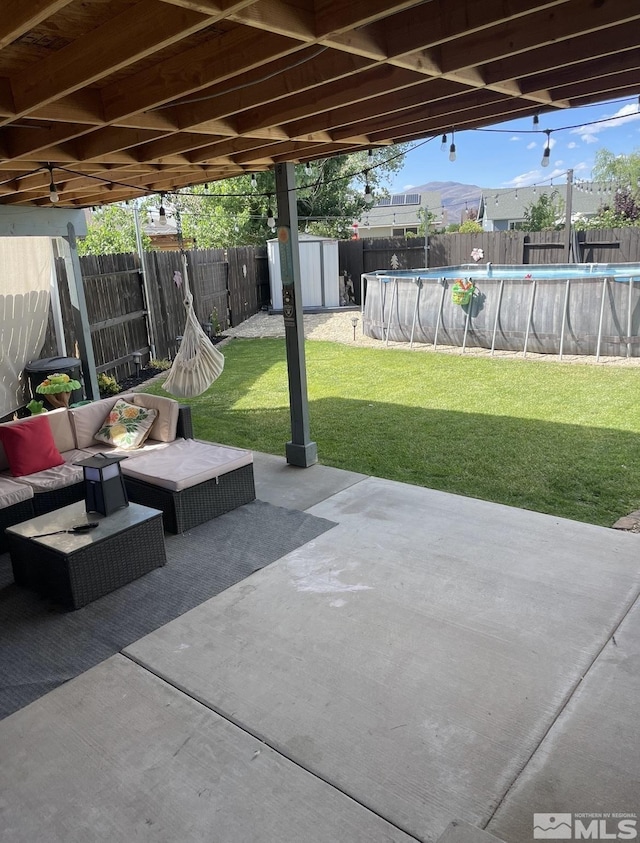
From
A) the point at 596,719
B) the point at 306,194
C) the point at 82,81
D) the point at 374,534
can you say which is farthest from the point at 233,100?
the point at 306,194

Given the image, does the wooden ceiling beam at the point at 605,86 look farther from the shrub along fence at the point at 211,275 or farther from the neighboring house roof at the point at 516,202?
the neighboring house roof at the point at 516,202

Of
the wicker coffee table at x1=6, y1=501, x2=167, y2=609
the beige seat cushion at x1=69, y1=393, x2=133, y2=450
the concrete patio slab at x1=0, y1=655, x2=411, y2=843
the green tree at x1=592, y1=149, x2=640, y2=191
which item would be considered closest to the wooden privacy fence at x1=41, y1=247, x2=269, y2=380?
the beige seat cushion at x1=69, y1=393, x2=133, y2=450

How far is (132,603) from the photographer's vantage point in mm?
3094

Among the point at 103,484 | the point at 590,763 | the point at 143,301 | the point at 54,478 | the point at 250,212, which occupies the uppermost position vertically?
the point at 250,212

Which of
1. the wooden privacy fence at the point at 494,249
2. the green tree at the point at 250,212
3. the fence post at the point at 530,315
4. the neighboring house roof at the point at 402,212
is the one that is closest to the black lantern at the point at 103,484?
the fence post at the point at 530,315

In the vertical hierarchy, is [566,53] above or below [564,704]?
above

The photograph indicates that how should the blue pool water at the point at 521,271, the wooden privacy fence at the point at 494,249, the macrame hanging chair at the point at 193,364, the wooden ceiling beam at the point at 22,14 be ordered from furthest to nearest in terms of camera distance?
the wooden privacy fence at the point at 494,249, the blue pool water at the point at 521,271, the macrame hanging chair at the point at 193,364, the wooden ceiling beam at the point at 22,14

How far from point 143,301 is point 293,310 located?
5.02m

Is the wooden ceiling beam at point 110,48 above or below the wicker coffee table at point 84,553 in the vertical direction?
above

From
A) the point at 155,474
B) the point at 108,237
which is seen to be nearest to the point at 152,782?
the point at 155,474

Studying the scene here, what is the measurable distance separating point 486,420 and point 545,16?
409cm

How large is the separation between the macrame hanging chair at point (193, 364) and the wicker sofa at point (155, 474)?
1.01 m

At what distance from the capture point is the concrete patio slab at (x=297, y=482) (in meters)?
4.30

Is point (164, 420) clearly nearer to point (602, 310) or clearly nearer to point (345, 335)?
point (602, 310)
